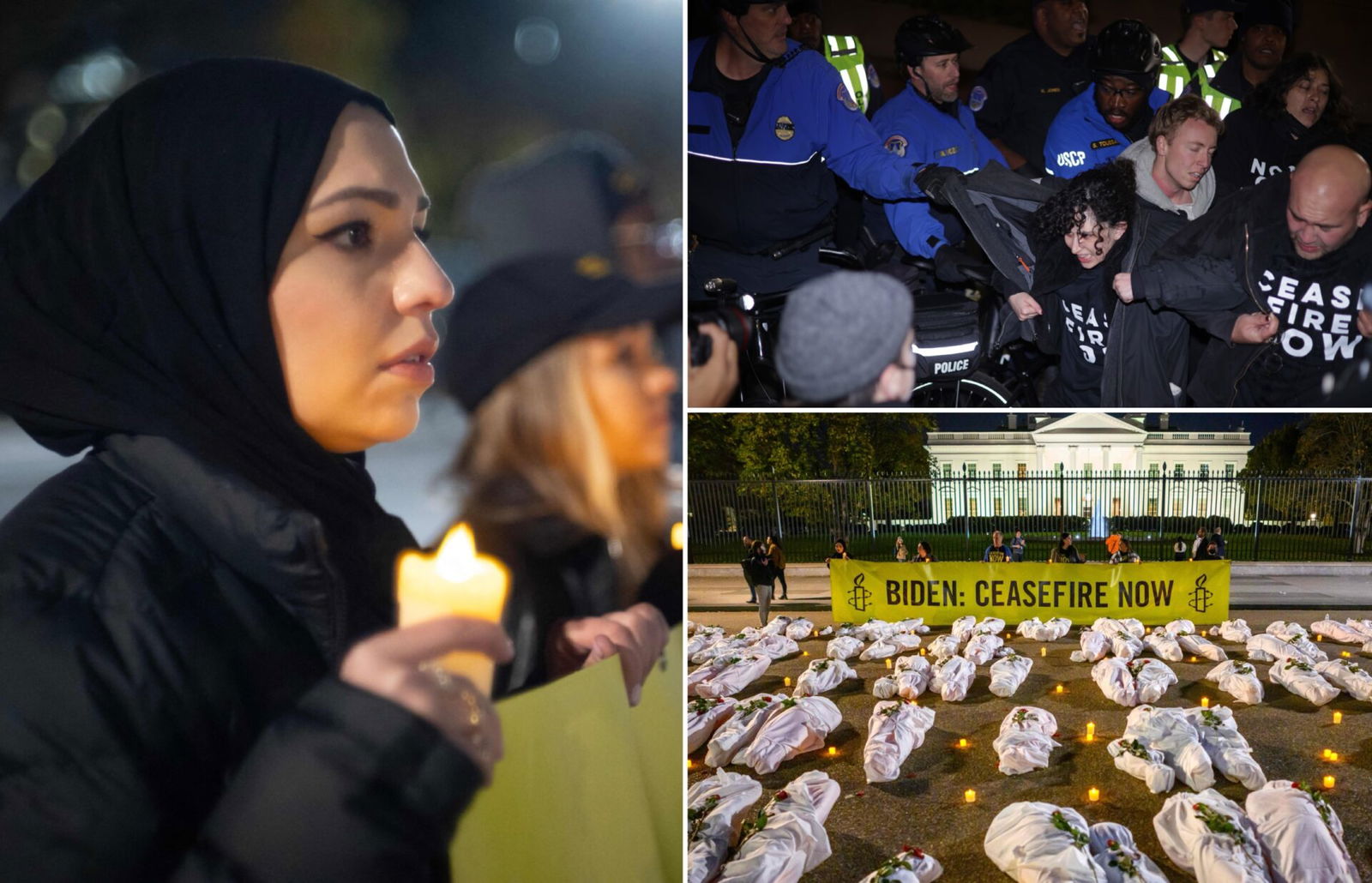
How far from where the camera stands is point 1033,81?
5.98 feet

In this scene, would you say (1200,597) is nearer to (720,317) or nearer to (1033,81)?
(1033,81)

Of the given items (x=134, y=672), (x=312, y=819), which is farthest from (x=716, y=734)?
(x=134, y=672)

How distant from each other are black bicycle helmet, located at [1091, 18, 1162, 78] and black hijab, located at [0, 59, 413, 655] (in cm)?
167

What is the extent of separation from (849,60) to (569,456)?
3.57 feet

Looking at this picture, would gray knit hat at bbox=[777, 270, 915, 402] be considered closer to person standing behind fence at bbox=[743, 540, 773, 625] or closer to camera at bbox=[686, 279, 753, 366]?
camera at bbox=[686, 279, 753, 366]

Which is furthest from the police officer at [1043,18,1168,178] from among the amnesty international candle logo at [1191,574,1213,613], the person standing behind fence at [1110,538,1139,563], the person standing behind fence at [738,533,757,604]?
the amnesty international candle logo at [1191,574,1213,613]

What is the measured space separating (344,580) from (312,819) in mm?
403

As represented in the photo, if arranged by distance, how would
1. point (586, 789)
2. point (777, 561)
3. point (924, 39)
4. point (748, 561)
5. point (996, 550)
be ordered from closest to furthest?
point (586, 789)
point (924, 39)
point (748, 561)
point (777, 561)
point (996, 550)

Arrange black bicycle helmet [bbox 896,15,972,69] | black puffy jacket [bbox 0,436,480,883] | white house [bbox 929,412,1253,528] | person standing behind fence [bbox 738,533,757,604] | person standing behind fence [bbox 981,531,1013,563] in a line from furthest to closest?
person standing behind fence [bbox 981,531,1013,563], person standing behind fence [bbox 738,533,757,604], white house [bbox 929,412,1253,528], black bicycle helmet [bbox 896,15,972,69], black puffy jacket [bbox 0,436,480,883]

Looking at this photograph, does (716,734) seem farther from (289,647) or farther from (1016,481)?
(289,647)

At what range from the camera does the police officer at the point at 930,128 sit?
1.81 m

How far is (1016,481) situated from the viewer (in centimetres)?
284

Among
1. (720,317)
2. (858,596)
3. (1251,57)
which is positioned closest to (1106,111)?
(1251,57)

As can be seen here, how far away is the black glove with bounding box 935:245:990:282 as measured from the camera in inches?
73.2
